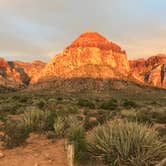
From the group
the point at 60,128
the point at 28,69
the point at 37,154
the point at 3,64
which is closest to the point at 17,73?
the point at 3,64

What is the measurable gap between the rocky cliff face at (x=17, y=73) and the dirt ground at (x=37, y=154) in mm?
119211

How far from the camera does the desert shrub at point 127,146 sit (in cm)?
619

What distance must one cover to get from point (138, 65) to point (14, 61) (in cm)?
7761

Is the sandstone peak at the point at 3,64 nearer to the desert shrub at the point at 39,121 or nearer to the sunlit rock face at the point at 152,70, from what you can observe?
the sunlit rock face at the point at 152,70

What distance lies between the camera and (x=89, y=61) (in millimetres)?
115438

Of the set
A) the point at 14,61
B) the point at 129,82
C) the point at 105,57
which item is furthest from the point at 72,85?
the point at 14,61

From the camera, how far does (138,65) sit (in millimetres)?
186875

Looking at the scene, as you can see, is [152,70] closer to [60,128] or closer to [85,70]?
[85,70]

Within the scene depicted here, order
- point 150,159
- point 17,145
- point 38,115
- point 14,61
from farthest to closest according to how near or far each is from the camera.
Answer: point 14,61 < point 38,115 < point 17,145 < point 150,159

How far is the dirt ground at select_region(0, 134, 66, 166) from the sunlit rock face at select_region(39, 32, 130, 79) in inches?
3680

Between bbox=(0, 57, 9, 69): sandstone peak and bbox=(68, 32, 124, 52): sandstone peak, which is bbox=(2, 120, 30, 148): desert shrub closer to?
bbox=(68, 32, 124, 52): sandstone peak

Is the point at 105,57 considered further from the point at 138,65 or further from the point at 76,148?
the point at 76,148

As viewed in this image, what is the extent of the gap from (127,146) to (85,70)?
330ft

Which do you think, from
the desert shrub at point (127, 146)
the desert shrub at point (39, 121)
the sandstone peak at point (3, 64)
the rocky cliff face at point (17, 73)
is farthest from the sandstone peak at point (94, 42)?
the desert shrub at point (127, 146)
